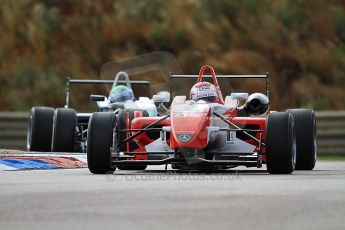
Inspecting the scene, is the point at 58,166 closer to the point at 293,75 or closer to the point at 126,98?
the point at 126,98

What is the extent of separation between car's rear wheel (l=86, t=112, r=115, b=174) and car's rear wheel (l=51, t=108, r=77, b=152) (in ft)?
21.2

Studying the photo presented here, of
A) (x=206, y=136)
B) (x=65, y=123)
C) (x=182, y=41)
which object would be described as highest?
(x=182, y=41)

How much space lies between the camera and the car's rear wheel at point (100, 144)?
46.7 feet

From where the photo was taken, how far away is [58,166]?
54.2 ft

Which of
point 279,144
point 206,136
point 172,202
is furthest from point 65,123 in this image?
point 172,202

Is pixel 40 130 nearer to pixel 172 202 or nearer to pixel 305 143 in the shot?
pixel 305 143

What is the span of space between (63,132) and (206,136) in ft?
23.2

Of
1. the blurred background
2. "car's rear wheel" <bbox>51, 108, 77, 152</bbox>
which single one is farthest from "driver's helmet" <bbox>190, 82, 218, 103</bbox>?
the blurred background

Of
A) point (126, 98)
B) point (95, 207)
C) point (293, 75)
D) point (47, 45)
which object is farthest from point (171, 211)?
point (47, 45)

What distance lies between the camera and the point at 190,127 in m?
14.1

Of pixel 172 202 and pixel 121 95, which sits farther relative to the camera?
pixel 121 95

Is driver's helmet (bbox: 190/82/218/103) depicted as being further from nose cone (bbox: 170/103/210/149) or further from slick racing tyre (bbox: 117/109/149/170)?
nose cone (bbox: 170/103/210/149)

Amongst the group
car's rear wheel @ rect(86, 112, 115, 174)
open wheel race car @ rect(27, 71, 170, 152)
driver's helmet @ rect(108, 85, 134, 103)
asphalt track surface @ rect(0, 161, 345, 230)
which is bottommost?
asphalt track surface @ rect(0, 161, 345, 230)

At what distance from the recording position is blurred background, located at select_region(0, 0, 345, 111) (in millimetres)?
30062
